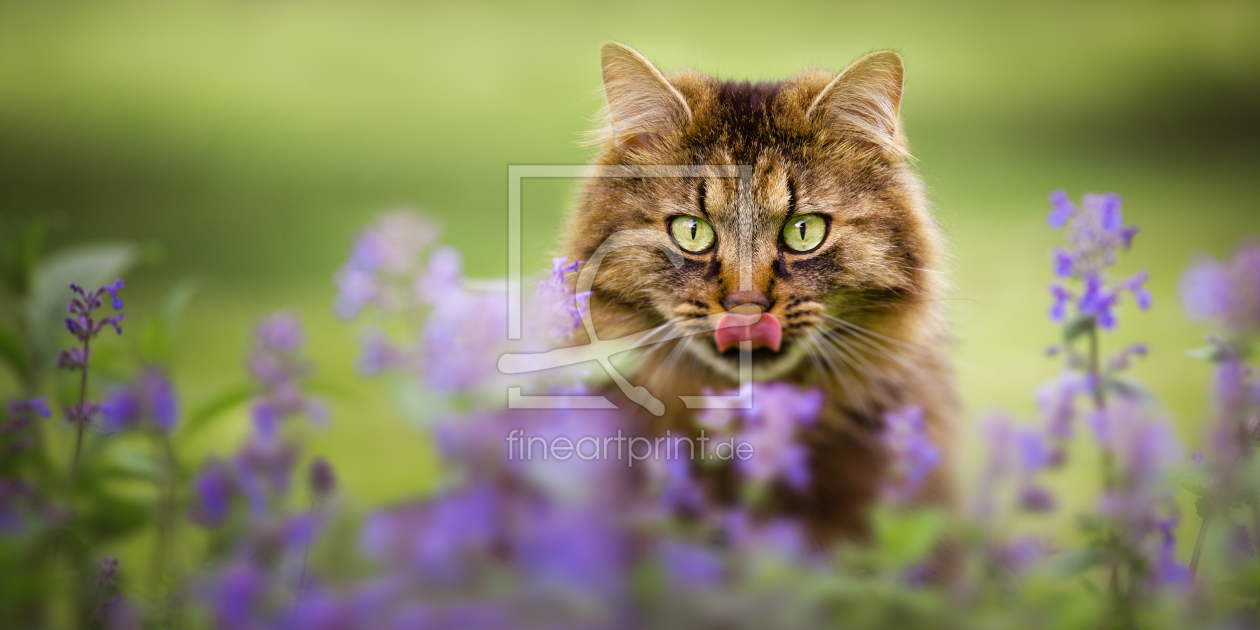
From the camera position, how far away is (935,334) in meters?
0.66

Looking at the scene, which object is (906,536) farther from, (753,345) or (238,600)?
(238,600)

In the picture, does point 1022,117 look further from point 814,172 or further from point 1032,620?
point 1032,620

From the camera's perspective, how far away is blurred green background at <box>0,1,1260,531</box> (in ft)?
3.22

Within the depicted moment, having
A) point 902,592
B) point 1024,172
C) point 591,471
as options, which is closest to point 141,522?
point 591,471

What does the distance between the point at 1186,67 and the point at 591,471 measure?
1.23 m

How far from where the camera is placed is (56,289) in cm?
51

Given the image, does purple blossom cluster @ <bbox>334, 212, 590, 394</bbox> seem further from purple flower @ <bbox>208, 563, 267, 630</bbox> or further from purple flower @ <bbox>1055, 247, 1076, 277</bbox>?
purple flower @ <bbox>1055, 247, 1076, 277</bbox>

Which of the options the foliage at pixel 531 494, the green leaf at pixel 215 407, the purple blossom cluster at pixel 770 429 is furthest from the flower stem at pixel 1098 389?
the green leaf at pixel 215 407

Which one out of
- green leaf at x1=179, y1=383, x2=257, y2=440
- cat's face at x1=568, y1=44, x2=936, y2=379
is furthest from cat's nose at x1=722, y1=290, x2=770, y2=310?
green leaf at x1=179, y1=383, x2=257, y2=440

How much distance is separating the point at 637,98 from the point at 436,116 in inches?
28.6

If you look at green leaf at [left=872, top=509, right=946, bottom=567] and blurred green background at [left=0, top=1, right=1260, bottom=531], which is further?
blurred green background at [left=0, top=1, right=1260, bottom=531]

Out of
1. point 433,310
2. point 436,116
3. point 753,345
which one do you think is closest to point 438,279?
point 433,310

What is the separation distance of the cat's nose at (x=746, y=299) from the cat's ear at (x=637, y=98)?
14 cm

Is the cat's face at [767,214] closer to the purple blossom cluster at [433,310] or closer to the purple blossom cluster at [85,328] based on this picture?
the purple blossom cluster at [433,310]
